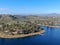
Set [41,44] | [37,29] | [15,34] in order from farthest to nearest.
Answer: [37,29], [15,34], [41,44]

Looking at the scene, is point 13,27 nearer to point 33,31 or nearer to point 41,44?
point 33,31

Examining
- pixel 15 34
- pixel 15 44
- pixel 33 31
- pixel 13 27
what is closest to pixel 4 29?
pixel 13 27

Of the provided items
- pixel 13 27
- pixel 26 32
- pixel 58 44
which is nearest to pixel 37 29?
pixel 26 32

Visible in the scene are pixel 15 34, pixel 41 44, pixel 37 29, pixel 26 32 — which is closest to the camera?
pixel 41 44

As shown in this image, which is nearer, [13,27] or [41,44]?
[41,44]

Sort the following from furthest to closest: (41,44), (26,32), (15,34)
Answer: (26,32), (15,34), (41,44)

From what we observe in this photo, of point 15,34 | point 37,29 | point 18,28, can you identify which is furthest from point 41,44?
point 37,29

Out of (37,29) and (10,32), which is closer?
(10,32)

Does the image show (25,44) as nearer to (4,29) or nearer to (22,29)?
(22,29)
